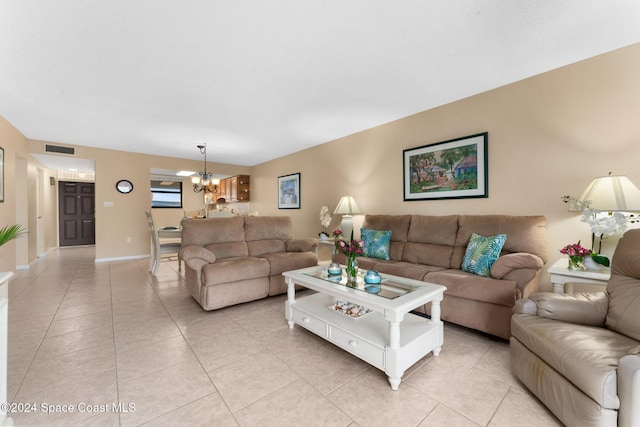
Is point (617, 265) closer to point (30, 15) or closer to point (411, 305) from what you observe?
A: point (411, 305)

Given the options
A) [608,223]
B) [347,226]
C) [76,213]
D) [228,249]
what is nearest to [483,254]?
[608,223]

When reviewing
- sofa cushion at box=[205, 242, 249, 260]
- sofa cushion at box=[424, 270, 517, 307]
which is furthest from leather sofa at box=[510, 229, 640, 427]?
sofa cushion at box=[205, 242, 249, 260]

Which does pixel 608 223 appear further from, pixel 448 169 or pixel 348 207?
pixel 348 207

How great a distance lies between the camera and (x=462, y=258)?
8.71 ft

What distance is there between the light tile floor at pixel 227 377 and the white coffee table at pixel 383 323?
119mm

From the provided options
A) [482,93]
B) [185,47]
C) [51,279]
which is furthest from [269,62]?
[51,279]

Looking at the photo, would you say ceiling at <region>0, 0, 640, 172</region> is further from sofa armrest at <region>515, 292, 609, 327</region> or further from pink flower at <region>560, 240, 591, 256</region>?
sofa armrest at <region>515, 292, 609, 327</region>

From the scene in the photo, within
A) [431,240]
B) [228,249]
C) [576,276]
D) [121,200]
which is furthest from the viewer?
[121,200]

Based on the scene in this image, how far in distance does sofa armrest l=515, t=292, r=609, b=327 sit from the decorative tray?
1121mm

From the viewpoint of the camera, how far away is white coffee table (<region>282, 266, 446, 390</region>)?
5.15ft

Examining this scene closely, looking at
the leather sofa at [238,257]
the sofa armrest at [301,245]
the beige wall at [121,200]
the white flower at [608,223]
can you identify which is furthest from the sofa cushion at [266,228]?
the beige wall at [121,200]

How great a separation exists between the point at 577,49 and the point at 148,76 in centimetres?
384

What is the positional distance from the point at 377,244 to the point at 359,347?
66.2 inches

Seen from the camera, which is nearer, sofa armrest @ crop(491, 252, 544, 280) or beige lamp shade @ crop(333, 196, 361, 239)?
sofa armrest @ crop(491, 252, 544, 280)
